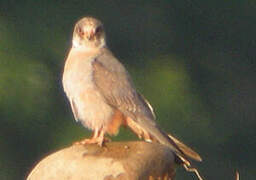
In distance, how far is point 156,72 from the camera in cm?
1889

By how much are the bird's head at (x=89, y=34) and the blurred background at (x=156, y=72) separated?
18.7ft

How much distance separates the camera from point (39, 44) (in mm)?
18391

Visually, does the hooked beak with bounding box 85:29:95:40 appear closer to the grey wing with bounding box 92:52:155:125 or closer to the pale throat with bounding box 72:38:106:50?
the pale throat with bounding box 72:38:106:50

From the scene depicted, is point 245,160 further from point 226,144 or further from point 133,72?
point 133,72

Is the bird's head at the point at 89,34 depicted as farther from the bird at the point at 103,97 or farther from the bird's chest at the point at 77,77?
the bird's chest at the point at 77,77

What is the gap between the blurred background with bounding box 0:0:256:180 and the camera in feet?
57.7

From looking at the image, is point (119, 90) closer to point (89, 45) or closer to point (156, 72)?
point (89, 45)

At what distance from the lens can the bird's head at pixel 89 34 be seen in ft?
32.6

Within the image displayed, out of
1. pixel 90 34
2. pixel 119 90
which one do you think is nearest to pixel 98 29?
pixel 90 34

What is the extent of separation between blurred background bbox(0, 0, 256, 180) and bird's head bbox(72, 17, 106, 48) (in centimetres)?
570

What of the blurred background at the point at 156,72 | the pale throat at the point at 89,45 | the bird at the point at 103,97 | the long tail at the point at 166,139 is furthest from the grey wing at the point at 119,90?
the blurred background at the point at 156,72

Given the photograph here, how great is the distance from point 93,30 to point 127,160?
7.18 ft

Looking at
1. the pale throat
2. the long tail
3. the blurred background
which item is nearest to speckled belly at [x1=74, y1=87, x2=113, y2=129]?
the long tail

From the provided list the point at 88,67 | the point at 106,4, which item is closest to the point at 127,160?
the point at 88,67
